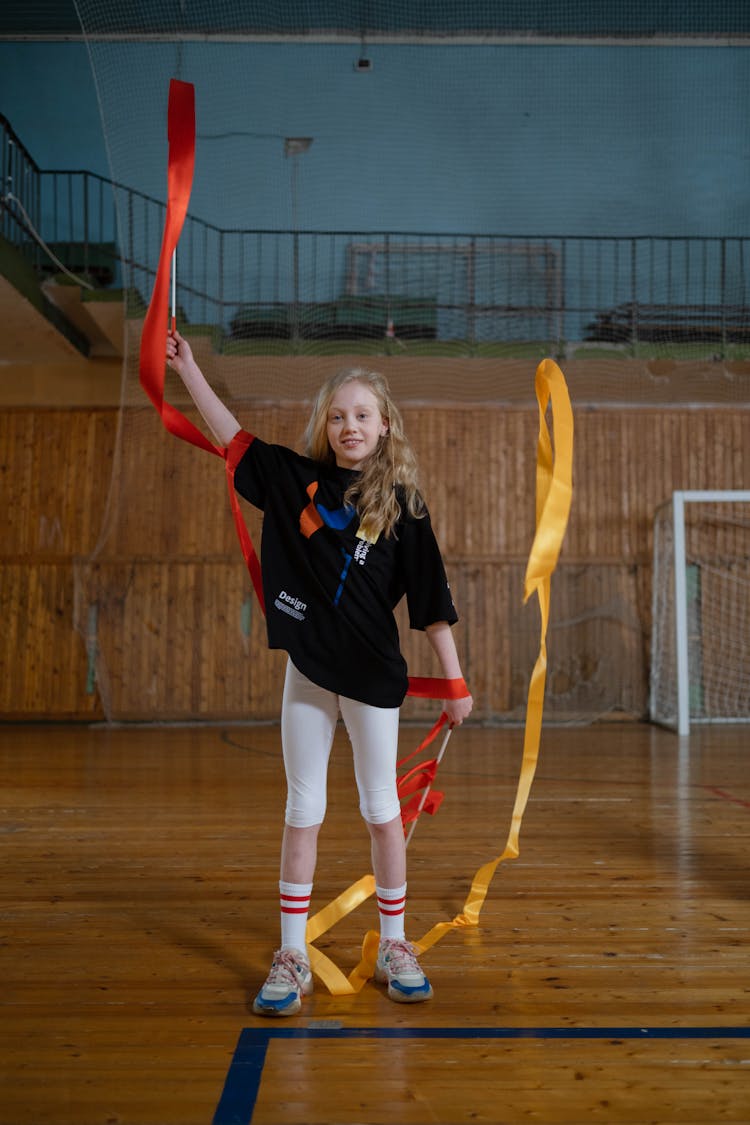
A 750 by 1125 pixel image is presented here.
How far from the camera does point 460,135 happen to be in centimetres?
957

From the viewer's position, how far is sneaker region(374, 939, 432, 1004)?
6.65ft

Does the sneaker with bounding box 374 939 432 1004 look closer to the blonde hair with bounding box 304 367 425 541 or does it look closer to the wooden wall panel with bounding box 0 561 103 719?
the blonde hair with bounding box 304 367 425 541

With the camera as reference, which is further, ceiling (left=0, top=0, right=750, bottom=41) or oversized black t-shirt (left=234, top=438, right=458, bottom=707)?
ceiling (left=0, top=0, right=750, bottom=41)

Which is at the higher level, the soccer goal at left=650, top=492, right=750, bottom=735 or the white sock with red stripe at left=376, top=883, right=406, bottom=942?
the soccer goal at left=650, top=492, right=750, bottom=735

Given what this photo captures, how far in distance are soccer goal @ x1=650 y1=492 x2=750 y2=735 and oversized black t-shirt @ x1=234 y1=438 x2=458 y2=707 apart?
289 inches

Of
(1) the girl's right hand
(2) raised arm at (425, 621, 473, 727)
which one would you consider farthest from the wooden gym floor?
(1) the girl's right hand

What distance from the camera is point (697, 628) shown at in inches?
370

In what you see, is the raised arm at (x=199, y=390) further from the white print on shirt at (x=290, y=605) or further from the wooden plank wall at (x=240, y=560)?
the wooden plank wall at (x=240, y=560)

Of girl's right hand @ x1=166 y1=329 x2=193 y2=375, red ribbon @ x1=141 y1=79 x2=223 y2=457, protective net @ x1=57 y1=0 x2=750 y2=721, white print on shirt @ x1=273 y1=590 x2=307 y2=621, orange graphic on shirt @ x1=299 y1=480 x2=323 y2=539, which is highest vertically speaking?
protective net @ x1=57 y1=0 x2=750 y2=721

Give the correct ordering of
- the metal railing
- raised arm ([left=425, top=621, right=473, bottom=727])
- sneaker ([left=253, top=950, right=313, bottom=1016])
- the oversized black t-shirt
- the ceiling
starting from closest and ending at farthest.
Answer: sneaker ([left=253, top=950, right=313, bottom=1016]) → the oversized black t-shirt → raised arm ([left=425, top=621, right=473, bottom=727]) → the ceiling → the metal railing

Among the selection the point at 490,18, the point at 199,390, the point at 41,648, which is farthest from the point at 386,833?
the point at 490,18

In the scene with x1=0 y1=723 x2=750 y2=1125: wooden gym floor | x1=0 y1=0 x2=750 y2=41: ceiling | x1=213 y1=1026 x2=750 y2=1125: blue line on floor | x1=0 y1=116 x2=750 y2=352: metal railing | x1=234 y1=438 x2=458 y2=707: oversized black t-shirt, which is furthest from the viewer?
x1=0 y1=116 x2=750 y2=352: metal railing

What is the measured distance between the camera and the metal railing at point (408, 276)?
897 centimetres

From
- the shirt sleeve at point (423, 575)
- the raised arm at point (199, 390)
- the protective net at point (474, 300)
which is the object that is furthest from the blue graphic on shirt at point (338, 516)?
the protective net at point (474, 300)
